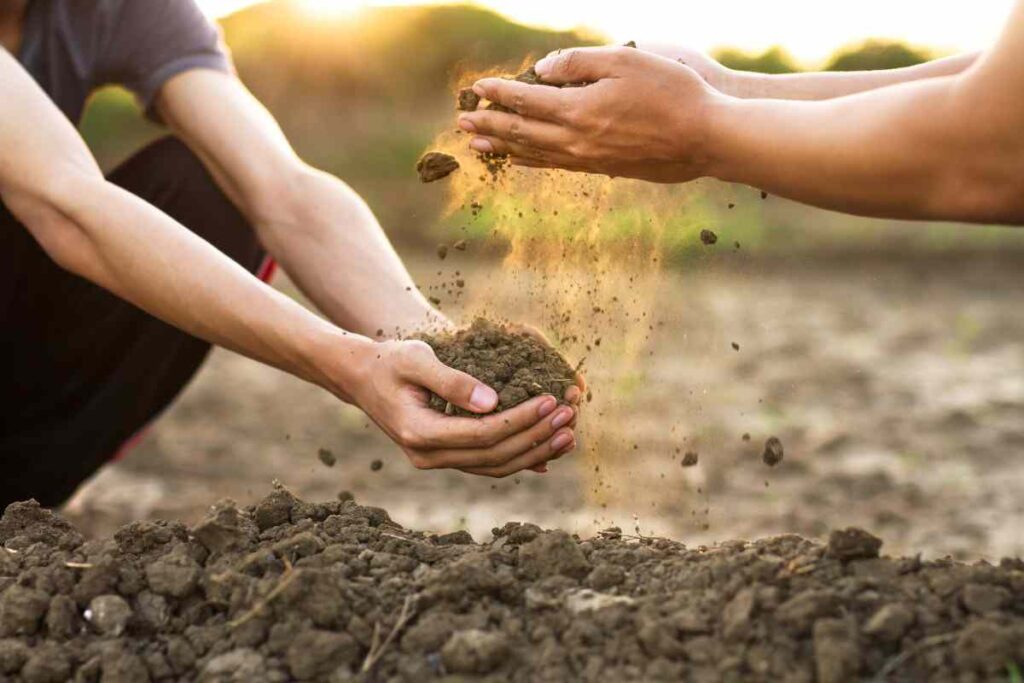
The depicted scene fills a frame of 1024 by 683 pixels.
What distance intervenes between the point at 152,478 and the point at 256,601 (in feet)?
8.56

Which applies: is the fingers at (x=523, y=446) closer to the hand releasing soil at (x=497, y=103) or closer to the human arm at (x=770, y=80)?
the hand releasing soil at (x=497, y=103)

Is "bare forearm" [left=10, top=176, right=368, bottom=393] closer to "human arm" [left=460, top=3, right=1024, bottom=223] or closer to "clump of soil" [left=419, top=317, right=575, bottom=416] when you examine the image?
"clump of soil" [left=419, top=317, right=575, bottom=416]

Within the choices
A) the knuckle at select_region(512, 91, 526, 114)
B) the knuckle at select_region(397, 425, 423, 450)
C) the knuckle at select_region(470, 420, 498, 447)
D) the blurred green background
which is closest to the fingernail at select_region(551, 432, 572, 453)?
the knuckle at select_region(470, 420, 498, 447)

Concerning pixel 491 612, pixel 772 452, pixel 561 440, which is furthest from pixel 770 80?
pixel 491 612

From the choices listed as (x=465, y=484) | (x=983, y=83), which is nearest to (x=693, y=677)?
(x=983, y=83)

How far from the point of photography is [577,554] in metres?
1.80

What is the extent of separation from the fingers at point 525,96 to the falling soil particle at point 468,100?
9 centimetres

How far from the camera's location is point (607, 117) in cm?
211

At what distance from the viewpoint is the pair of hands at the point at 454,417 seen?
217 centimetres

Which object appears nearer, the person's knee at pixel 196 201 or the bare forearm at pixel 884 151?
the bare forearm at pixel 884 151

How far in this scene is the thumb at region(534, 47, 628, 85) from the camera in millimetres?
2102

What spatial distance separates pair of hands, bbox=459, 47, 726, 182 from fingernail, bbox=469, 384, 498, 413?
46cm

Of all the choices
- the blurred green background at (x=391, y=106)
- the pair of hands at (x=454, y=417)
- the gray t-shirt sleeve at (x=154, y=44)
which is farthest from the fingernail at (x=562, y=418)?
the blurred green background at (x=391, y=106)

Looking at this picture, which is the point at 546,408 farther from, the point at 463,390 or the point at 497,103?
the point at 497,103
